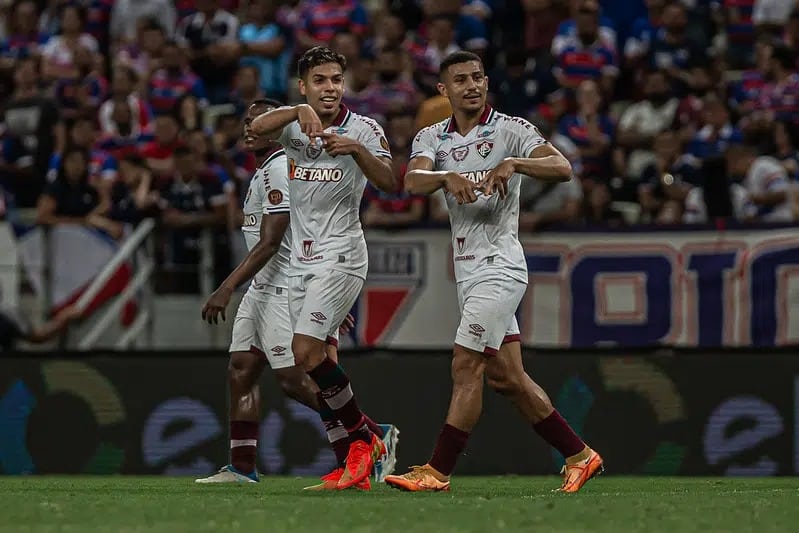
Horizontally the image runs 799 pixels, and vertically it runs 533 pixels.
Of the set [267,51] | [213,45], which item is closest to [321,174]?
[267,51]

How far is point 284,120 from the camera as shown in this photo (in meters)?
8.76

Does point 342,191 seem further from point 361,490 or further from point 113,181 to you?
point 113,181

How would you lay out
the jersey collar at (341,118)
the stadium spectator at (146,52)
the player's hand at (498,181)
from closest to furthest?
the player's hand at (498,181) → the jersey collar at (341,118) → the stadium spectator at (146,52)

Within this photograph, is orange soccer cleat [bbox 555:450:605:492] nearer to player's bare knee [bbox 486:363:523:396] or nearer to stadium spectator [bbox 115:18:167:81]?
player's bare knee [bbox 486:363:523:396]

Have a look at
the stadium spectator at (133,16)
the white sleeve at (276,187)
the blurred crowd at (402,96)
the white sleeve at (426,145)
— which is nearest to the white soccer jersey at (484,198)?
the white sleeve at (426,145)

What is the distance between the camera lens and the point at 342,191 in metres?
9.05

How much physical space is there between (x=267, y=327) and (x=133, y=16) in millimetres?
9840

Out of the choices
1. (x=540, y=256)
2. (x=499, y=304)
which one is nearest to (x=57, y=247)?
(x=540, y=256)

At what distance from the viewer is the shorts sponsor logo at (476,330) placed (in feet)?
27.9

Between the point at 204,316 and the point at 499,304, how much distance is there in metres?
2.07

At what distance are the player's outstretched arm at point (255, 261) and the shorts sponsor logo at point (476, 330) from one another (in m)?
1.78

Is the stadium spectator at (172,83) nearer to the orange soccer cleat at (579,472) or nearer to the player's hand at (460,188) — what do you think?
the player's hand at (460,188)

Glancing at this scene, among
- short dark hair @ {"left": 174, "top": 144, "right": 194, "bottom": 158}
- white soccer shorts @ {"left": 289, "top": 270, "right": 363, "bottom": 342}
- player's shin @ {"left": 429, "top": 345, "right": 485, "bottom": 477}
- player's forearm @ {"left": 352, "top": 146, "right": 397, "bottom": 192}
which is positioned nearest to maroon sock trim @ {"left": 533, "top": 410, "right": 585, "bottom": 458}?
player's shin @ {"left": 429, "top": 345, "right": 485, "bottom": 477}

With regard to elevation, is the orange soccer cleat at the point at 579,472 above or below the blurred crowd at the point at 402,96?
below
